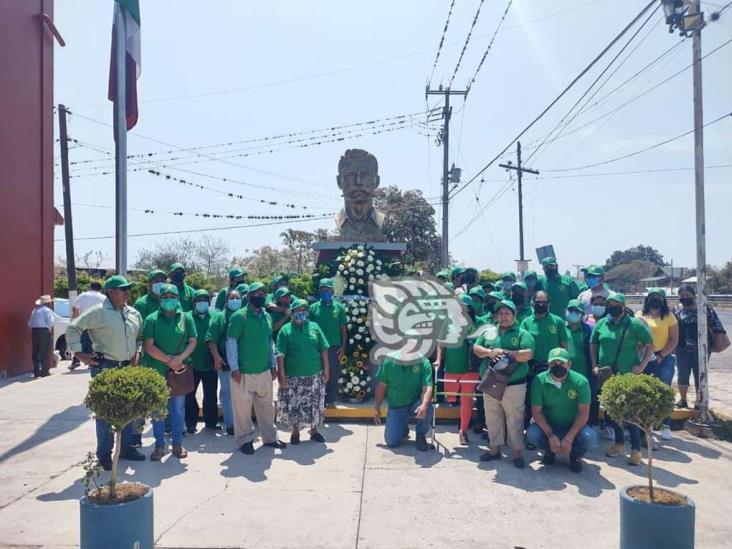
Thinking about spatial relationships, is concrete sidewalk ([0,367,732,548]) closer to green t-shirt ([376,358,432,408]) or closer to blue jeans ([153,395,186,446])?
blue jeans ([153,395,186,446])

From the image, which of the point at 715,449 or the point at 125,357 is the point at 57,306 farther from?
the point at 715,449

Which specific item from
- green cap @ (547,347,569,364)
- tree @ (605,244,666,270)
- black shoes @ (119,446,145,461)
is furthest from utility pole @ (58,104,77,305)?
tree @ (605,244,666,270)

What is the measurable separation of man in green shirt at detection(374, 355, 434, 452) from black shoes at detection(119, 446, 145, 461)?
245cm

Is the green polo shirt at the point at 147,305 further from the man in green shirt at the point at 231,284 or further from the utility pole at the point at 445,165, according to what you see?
the utility pole at the point at 445,165

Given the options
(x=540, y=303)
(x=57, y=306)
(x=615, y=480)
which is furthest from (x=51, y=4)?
(x=615, y=480)

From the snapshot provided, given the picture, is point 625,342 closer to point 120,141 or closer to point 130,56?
point 120,141

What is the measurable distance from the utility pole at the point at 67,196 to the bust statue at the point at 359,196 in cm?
977

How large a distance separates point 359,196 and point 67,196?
1085 centimetres

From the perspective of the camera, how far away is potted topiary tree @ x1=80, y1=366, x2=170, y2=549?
10.2 feet

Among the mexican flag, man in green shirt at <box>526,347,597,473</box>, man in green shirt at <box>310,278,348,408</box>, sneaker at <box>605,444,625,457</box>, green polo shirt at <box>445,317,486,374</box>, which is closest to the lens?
man in green shirt at <box>526,347,597,473</box>

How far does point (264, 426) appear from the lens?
19.3 feet

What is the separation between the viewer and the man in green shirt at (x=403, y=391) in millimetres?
5836

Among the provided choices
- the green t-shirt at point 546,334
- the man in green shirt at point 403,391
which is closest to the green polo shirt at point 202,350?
the man in green shirt at point 403,391

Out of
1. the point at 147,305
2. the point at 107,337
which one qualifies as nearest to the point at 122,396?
the point at 107,337
